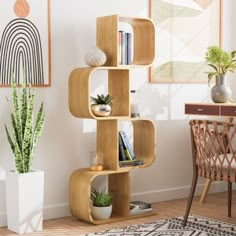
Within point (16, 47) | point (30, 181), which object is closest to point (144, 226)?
point (30, 181)

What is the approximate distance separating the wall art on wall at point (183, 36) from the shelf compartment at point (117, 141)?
511mm

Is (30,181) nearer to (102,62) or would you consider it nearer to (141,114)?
(102,62)

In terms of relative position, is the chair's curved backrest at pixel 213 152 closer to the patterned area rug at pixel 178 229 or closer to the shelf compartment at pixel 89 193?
the patterned area rug at pixel 178 229

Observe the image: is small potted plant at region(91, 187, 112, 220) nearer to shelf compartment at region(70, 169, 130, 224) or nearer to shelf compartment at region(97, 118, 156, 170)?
shelf compartment at region(70, 169, 130, 224)

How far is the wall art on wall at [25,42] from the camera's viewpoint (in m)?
4.13

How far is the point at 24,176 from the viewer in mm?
3980

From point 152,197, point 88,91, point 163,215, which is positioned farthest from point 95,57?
point 152,197

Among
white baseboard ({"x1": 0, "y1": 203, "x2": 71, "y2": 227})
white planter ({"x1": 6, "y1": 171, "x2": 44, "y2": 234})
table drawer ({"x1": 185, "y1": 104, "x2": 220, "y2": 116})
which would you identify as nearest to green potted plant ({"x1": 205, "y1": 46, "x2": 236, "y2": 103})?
table drawer ({"x1": 185, "y1": 104, "x2": 220, "y2": 116})

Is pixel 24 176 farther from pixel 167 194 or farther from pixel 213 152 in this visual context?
pixel 167 194

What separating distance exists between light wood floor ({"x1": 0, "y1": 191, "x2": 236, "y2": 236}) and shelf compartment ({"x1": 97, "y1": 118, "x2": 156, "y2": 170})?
0.42 metres

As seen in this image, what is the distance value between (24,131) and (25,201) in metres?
0.47

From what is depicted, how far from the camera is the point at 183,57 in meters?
5.17

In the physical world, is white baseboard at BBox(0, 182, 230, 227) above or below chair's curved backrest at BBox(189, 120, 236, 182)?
below

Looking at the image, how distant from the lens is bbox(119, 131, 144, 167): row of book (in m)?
4.45
